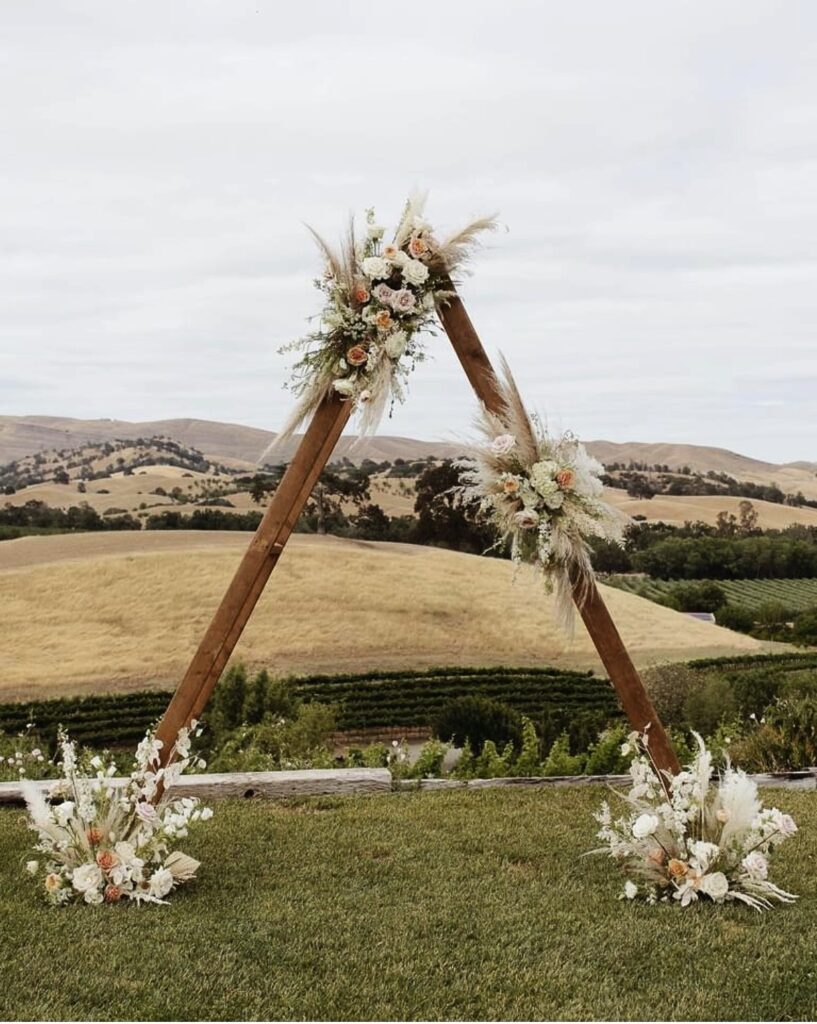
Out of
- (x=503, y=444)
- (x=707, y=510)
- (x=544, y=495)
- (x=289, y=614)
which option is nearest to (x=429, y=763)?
(x=544, y=495)

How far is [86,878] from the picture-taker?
204 inches

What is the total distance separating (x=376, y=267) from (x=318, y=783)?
3.99 m

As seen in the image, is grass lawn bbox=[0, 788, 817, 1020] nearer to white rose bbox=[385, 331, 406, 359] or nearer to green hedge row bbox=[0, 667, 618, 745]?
white rose bbox=[385, 331, 406, 359]

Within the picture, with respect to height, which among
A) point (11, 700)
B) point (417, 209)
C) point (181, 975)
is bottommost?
point (11, 700)

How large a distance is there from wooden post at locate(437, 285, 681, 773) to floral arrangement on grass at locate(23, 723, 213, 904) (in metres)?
2.42

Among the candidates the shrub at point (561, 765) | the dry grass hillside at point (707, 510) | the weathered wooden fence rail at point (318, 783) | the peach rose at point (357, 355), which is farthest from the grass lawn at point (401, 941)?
the dry grass hillside at point (707, 510)

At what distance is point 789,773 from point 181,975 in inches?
246

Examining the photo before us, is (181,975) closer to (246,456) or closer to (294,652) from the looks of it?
(294,652)

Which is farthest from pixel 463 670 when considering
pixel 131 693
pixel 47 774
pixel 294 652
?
pixel 47 774

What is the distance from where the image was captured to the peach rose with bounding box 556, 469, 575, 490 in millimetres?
5590

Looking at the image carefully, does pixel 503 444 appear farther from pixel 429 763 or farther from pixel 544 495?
pixel 429 763

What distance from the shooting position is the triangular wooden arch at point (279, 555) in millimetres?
5801

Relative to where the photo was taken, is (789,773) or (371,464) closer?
(789,773)

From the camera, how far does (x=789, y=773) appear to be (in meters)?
8.73
